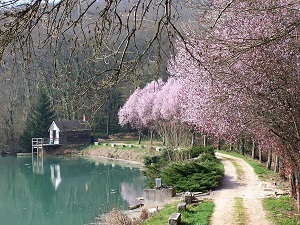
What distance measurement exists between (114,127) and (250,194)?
3712cm

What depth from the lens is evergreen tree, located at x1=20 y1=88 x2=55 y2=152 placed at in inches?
1661

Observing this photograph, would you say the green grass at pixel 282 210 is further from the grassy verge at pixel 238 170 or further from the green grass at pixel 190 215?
the grassy verge at pixel 238 170

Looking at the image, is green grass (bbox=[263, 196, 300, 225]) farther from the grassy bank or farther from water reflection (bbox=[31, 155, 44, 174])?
water reflection (bbox=[31, 155, 44, 174])

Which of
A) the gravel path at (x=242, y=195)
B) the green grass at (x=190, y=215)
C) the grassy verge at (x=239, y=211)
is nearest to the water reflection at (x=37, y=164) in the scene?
the gravel path at (x=242, y=195)

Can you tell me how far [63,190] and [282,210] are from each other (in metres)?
14.4

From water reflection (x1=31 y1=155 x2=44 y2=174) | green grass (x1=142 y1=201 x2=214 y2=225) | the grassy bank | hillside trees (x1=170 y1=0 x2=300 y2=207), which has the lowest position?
water reflection (x1=31 y1=155 x2=44 y2=174)

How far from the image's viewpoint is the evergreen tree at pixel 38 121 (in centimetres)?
4219

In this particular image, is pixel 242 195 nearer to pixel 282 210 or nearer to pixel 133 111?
pixel 282 210

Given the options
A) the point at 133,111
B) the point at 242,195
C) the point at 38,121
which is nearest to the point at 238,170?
the point at 242,195

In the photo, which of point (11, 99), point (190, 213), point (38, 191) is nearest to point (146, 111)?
point (11, 99)

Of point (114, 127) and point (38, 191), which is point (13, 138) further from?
point (38, 191)

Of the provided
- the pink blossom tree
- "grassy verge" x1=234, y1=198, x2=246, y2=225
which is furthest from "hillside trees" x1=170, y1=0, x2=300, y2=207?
the pink blossom tree

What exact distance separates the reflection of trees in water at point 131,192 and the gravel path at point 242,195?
4.00 meters

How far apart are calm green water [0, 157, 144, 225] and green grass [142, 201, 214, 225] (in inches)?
109
